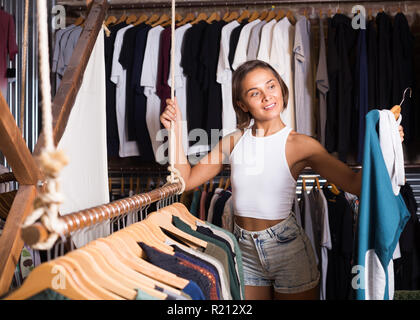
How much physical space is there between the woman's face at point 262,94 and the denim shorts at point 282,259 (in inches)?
16.9

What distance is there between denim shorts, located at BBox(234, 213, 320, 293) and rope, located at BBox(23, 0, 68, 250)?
3.41 feet

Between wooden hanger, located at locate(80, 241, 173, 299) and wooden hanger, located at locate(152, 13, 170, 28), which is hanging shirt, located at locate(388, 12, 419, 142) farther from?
wooden hanger, located at locate(80, 241, 173, 299)

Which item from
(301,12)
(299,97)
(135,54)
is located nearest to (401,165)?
(299,97)

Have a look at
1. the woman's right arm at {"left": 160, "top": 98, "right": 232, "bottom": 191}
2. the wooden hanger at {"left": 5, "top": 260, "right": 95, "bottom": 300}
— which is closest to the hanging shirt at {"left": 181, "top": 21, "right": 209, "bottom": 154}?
the woman's right arm at {"left": 160, "top": 98, "right": 232, "bottom": 191}

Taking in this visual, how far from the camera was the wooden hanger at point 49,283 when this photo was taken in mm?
620

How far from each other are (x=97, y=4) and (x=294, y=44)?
142cm

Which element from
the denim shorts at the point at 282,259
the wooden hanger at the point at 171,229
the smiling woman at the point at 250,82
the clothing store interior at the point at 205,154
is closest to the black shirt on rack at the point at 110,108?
the clothing store interior at the point at 205,154

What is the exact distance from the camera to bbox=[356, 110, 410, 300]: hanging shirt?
1.02m

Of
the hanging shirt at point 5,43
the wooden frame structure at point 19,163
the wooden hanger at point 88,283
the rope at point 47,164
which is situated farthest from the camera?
the hanging shirt at point 5,43

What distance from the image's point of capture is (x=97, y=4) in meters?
1.54

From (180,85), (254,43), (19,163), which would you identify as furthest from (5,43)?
(19,163)

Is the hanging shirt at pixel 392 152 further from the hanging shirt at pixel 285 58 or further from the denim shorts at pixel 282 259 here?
the hanging shirt at pixel 285 58

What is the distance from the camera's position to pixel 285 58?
259cm

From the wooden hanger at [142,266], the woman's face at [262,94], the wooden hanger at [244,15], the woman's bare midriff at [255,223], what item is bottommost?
the woman's bare midriff at [255,223]
